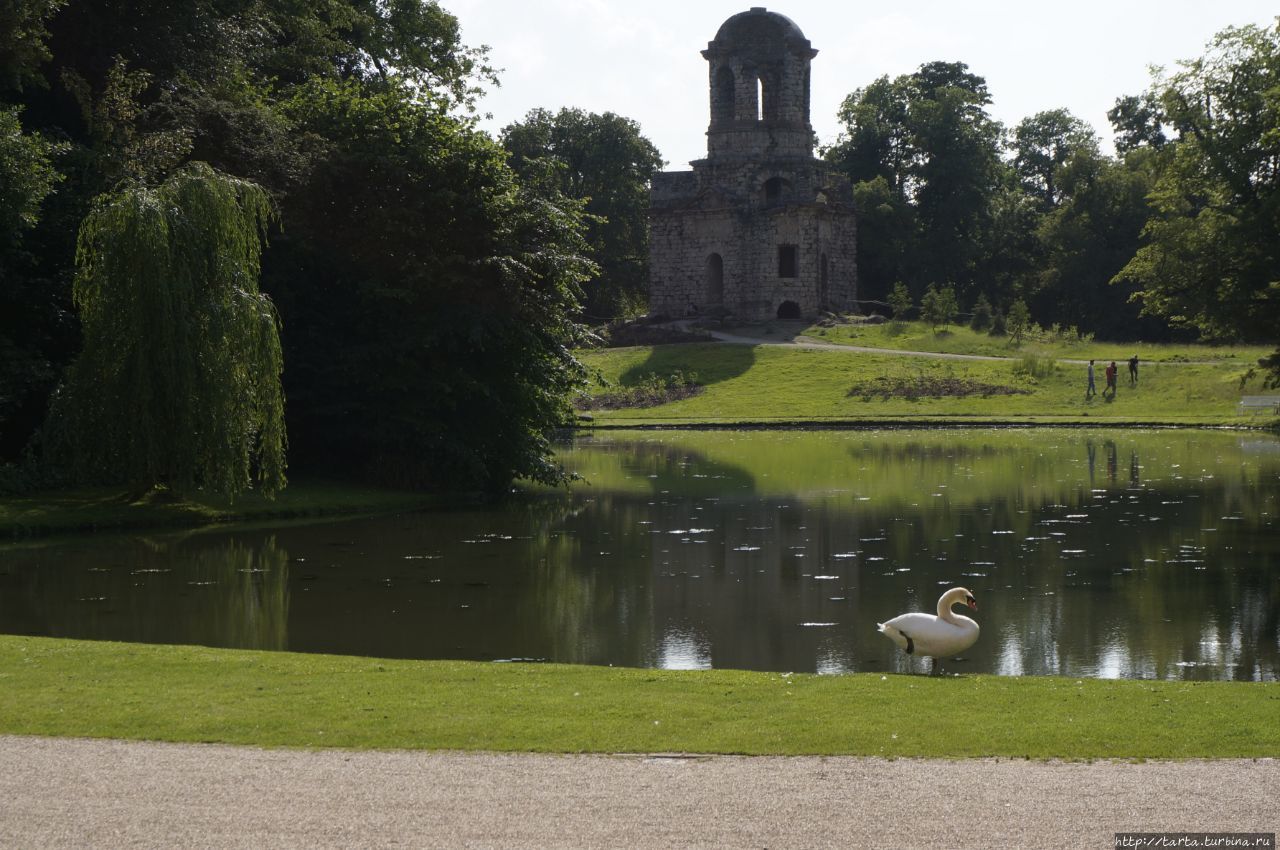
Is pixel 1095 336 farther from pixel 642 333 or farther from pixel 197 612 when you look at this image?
pixel 197 612

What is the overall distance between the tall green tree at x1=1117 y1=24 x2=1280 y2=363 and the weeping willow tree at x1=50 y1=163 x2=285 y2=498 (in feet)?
93.5

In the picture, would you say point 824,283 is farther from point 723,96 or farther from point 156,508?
point 156,508

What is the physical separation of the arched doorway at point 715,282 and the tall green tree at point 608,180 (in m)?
9.41

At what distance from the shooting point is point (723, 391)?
171ft

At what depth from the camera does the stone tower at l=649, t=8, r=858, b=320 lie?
65.4m

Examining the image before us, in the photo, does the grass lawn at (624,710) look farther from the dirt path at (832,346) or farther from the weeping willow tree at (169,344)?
the dirt path at (832,346)

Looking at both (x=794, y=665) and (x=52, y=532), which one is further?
(x=52, y=532)

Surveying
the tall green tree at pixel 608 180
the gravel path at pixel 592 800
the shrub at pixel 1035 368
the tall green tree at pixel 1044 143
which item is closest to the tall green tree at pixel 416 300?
the gravel path at pixel 592 800

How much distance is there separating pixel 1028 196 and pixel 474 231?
71.3 metres

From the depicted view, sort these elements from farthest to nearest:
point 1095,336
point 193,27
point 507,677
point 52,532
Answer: point 1095,336 → point 193,27 → point 52,532 → point 507,677

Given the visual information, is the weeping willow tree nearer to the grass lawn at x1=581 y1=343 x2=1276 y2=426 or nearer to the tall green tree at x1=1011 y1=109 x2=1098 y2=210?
the grass lawn at x1=581 y1=343 x2=1276 y2=426

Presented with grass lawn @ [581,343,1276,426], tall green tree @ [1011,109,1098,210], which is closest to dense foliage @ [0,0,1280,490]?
grass lawn @ [581,343,1276,426]

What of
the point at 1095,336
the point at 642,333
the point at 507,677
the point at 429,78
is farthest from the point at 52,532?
the point at 1095,336

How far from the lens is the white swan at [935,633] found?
11000 mm
